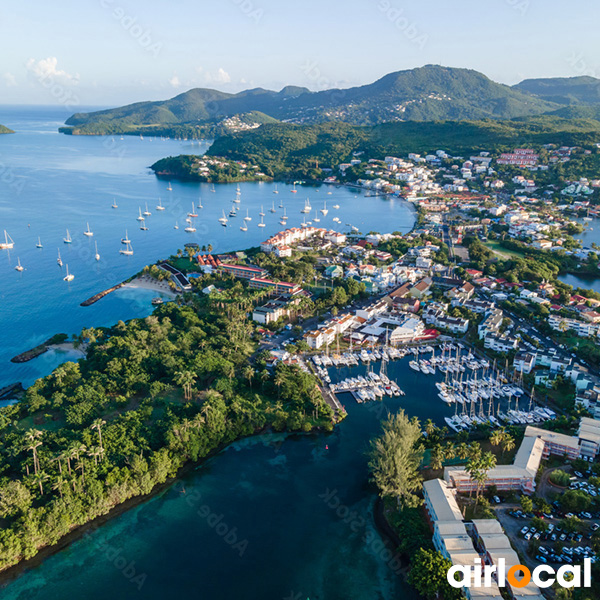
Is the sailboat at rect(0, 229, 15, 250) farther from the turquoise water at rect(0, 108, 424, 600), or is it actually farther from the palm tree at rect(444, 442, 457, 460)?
the palm tree at rect(444, 442, 457, 460)

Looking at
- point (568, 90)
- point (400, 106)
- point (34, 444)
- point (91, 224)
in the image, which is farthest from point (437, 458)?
point (568, 90)

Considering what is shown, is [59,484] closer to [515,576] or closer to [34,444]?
[34,444]

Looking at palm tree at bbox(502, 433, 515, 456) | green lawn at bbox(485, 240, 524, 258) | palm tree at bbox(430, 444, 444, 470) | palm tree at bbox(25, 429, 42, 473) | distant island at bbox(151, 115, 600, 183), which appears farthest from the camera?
distant island at bbox(151, 115, 600, 183)

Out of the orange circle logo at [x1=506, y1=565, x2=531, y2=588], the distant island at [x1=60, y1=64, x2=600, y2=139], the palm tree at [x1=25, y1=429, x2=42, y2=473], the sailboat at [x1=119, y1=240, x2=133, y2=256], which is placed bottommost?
the sailboat at [x1=119, y1=240, x2=133, y2=256]

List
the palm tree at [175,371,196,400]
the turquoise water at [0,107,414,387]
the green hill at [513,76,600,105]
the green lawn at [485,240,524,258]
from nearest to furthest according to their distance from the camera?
the palm tree at [175,371,196,400]
the turquoise water at [0,107,414,387]
the green lawn at [485,240,524,258]
the green hill at [513,76,600,105]

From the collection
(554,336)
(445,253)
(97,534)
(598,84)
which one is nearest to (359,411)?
(97,534)

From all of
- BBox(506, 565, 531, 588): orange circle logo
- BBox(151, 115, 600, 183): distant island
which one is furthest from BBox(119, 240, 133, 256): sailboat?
BBox(506, 565, 531, 588): orange circle logo
